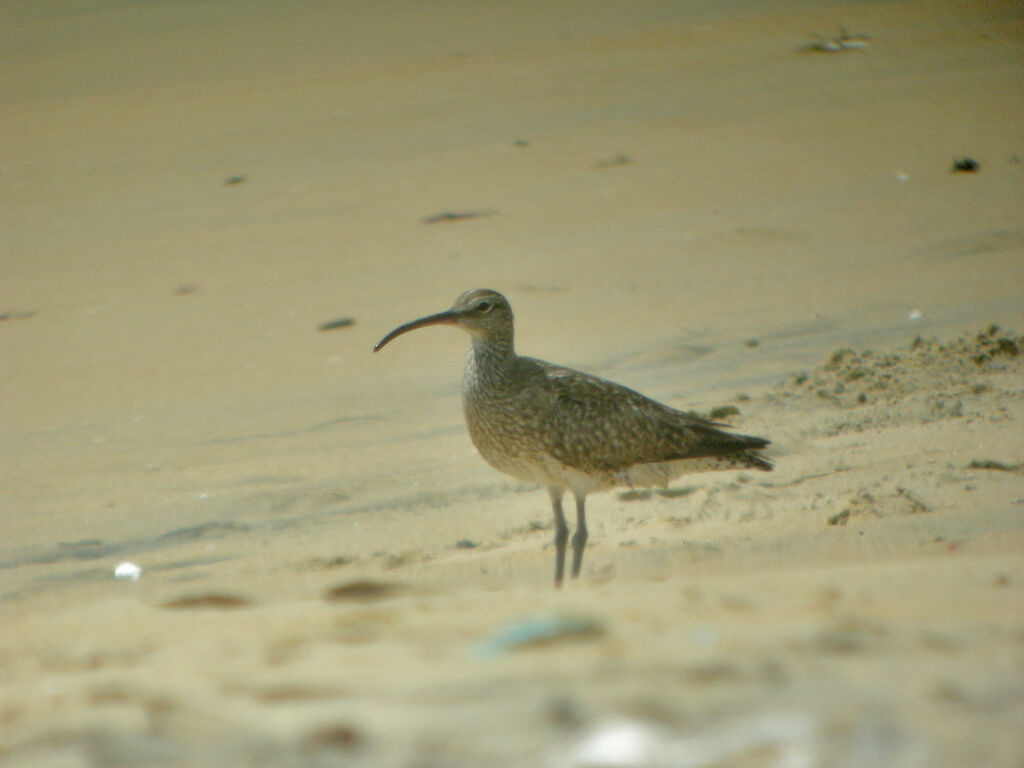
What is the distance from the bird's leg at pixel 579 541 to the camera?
242 inches

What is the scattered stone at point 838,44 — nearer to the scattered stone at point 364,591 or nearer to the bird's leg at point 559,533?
the bird's leg at point 559,533

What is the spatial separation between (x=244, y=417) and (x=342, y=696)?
563 centimetres

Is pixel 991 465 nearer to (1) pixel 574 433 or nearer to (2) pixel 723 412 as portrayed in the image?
(2) pixel 723 412

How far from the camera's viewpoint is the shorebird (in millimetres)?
6516

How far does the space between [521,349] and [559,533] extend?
2918 mm

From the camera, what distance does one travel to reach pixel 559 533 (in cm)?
659

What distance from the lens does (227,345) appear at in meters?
9.62

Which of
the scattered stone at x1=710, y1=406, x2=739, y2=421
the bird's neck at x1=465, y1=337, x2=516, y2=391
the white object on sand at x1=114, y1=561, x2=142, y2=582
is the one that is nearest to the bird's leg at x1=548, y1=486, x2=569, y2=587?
the bird's neck at x1=465, y1=337, x2=516, y2=391

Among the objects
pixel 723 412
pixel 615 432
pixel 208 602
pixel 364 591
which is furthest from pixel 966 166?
pixel 208 602

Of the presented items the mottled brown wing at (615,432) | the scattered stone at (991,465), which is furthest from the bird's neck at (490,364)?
the scattered stone at (991,465)

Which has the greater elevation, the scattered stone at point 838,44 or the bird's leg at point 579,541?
the bird's leg at point 579,541

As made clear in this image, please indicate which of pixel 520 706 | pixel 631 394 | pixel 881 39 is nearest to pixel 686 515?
pixel 631 394

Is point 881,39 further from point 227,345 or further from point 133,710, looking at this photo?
point 133,710

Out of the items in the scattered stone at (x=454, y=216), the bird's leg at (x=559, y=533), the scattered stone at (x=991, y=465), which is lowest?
the scattered stone at (x=454, y=216)
